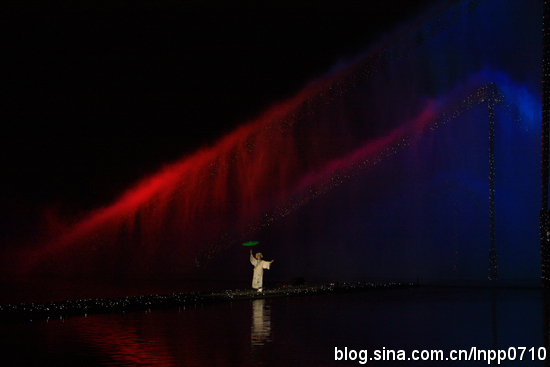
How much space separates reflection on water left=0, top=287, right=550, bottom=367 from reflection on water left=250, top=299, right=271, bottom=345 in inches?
0.8

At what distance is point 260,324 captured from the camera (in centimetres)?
1778

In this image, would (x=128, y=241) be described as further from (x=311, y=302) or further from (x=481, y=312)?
(x=481, y=312)

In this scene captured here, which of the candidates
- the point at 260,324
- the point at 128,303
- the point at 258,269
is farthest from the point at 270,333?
the point at 258,269

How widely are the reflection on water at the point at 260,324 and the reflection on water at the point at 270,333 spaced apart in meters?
0.02

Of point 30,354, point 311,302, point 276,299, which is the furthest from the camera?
point 276,299

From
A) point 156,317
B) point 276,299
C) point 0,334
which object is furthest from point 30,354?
point 276,299

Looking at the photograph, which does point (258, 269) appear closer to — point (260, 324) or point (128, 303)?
point (128, 303)

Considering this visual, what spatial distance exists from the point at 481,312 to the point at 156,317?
28.9ft

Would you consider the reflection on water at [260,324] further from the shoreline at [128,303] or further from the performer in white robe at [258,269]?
the performer in white robe at [258,269]

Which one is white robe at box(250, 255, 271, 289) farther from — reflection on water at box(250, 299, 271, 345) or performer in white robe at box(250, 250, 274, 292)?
reflection on water at box(250, 299, 271, 345)

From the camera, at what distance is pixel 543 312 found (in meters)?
20.8

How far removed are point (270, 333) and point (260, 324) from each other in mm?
1984

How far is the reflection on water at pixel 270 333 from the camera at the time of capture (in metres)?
12.5

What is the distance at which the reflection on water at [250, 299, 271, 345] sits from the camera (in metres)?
14.8
